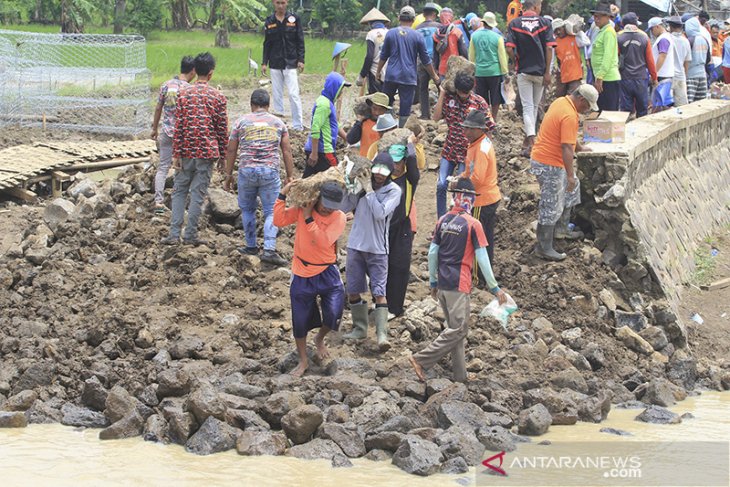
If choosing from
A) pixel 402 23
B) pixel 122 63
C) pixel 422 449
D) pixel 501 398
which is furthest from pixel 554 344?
pixel 122 63

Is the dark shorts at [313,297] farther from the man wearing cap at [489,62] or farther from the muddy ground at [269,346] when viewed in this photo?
the man wearing cap at [489,62]

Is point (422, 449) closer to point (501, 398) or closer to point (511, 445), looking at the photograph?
point (511, 445)

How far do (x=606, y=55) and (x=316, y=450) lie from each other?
8.78 meters

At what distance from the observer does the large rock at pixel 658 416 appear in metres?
9.27

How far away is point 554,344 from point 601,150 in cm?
244

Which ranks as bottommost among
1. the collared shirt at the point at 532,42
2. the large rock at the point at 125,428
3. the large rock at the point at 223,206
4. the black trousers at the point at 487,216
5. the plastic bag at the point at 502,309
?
the large rock at the point at 125,428

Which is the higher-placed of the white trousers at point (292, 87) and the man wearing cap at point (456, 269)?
the white trousers at point (292, 87)

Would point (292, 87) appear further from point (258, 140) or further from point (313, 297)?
point (313, 297)

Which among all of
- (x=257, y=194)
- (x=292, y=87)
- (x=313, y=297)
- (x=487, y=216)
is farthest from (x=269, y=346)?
(x=292, y=87)

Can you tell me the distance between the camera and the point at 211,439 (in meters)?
8.20

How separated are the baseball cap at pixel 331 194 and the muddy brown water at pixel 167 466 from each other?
82.7 inches

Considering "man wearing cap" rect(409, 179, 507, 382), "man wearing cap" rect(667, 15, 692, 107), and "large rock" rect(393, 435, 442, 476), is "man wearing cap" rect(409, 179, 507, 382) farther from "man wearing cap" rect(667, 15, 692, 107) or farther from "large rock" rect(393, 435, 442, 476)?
"man wearing cap" rect(667, 15, 692, 107)

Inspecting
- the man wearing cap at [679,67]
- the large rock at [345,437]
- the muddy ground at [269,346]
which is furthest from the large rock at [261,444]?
the man wearing cap at [679,67]

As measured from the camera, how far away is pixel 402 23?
49.6 ft
